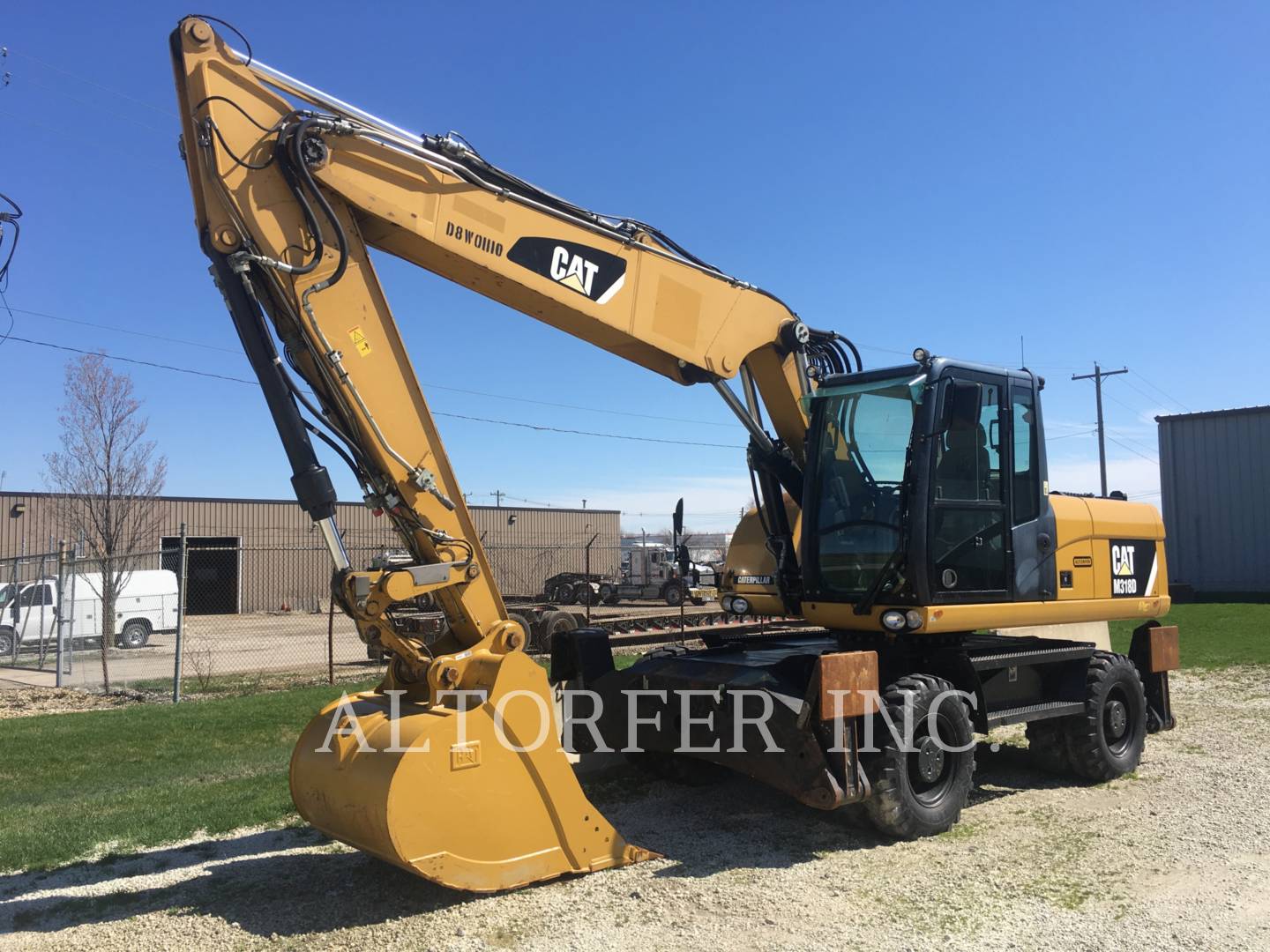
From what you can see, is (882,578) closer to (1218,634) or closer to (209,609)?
(1218,634)

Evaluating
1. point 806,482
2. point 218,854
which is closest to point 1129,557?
point 806,482

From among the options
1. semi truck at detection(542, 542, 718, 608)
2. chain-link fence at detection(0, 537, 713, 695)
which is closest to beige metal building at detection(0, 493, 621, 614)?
chain-link fence at detection(0, 537, 713, 695)

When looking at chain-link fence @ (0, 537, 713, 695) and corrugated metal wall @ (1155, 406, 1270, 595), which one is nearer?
chain-link fence @ (0, 537, 713, 695)

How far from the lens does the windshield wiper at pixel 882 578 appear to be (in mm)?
6750

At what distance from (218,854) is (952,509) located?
5.23m

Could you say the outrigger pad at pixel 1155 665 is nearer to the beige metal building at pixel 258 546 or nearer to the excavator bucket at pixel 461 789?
the excavator bucket at pixel 461 789

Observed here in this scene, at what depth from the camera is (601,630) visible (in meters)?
7.91

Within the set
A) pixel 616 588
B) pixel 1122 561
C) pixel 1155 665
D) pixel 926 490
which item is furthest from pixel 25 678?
pixel 616 588

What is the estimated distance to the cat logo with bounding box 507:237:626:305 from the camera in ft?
19.4

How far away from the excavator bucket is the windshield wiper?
→ 226cm

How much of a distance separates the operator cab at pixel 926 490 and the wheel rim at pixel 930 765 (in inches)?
33.0

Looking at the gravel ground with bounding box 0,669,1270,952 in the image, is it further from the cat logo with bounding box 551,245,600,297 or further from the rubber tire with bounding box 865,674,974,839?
the cat logo with bounding box 551,245,600,297

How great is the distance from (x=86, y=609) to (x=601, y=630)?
1728 centimetres

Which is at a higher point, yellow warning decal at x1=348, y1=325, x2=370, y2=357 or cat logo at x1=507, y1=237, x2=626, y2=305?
cat logo at x1=507, y1=237, x2=626, y2=305
